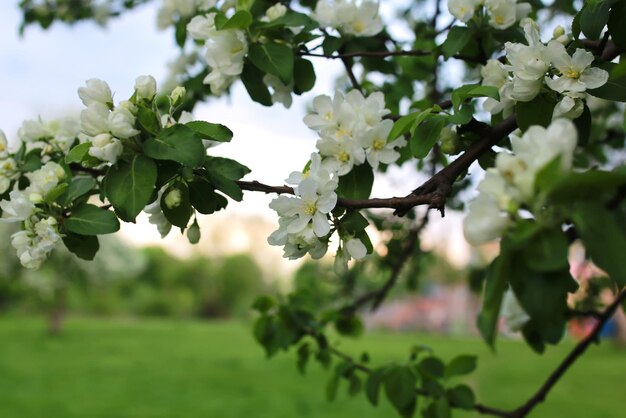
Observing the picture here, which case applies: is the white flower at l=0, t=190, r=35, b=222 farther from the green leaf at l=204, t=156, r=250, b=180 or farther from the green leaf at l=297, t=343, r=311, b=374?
the green leaf at l=297, t=343, r=311, b=374

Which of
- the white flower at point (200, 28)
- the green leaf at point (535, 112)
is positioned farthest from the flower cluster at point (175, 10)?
the green leaf at point (535, 112)

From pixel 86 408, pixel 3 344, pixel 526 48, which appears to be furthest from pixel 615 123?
pixel 3 344

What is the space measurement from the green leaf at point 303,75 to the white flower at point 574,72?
1.66ft

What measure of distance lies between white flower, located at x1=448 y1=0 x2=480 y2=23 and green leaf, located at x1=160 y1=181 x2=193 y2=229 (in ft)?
2.23

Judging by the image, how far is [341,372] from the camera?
73.2 inches

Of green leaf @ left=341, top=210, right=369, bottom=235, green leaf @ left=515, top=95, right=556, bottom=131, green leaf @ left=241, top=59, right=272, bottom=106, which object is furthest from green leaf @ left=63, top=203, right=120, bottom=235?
green leaf @ left=515, top=95, right=556, bottom=131

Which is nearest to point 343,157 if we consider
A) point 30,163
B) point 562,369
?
point 30,163

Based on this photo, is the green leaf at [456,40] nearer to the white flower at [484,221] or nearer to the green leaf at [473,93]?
the green leaf at [473,93]

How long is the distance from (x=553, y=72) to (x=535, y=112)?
7 cm

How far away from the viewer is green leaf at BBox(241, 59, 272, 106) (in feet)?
4.21

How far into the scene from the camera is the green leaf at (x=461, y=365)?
1628 millimetres

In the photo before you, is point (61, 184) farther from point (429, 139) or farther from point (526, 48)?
point (526, 48)

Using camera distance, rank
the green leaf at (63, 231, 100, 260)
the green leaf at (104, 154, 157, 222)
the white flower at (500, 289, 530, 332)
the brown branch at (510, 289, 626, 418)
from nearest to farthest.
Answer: the green leaf at (104, 154, 157, 222) → the green leaf at (63, 231, 100, 260) → the white flower at (500, 289, 530, 332) → the brown branch at (510, 289, 626, 418)

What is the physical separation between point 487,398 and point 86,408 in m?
3.95
